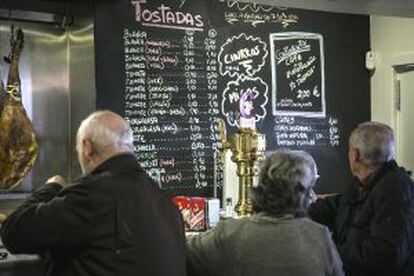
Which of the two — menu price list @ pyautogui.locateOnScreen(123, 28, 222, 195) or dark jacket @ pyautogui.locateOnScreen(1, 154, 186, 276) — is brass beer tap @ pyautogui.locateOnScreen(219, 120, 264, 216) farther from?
menu price list @ pyautogui.locateOnScreen(123, 28, 222, 195)

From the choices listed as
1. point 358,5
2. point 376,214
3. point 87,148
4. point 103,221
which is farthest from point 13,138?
point 358,5

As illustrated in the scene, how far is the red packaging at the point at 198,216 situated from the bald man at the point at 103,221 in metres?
0.57

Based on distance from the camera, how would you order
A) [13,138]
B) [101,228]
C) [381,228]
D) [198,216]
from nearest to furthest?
[101,228], [381,228], [198,216], [13,138]

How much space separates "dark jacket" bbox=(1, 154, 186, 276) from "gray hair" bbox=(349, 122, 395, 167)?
1.05 metres

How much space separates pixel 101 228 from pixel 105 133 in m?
0.36

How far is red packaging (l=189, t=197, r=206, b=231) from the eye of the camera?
2.92 meters

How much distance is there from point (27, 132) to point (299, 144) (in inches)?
89.9

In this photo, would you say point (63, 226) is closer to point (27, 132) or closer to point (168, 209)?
point (168, 209)

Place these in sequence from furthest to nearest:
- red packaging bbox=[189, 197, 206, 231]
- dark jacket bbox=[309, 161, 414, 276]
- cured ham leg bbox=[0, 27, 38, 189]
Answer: cured ham leg bbox=[0, 27, 38, 189], red packaging bbox=[189, 197, 206, 231], dark jacket bbox=[309, 161, 414, 276]

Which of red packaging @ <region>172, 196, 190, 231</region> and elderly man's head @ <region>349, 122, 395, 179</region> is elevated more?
elderly man's head @ <region>349, 122, 395, 179</region>

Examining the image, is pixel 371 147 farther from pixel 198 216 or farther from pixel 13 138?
pixel 13 138

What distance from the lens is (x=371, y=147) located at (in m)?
2.79

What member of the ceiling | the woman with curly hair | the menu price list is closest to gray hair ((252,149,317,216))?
the woman with curly hair

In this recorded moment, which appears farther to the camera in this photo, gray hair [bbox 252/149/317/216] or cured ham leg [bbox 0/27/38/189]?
cured ham leg [bbox 0/27/38/189]
